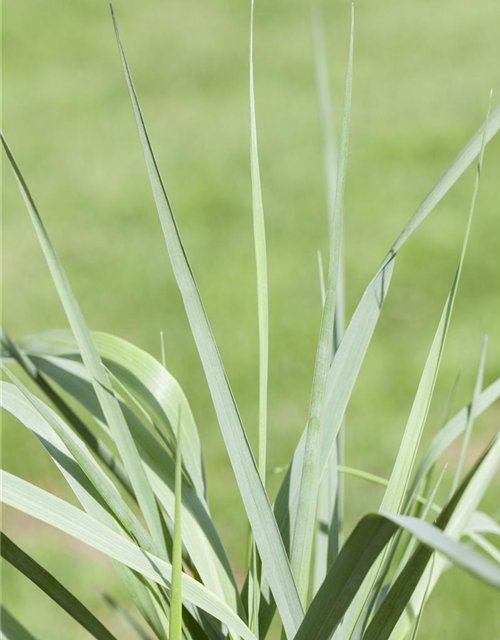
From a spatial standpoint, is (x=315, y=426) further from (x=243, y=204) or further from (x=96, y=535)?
(x=243, y=204)

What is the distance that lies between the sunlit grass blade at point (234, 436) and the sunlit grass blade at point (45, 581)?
0.28ft

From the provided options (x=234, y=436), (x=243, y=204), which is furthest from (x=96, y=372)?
→ (x=243, y=204)

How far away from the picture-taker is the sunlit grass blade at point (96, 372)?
354mm

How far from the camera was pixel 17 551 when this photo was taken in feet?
1.04

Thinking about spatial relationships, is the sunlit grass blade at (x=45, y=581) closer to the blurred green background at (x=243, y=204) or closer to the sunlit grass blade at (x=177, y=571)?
the sunlit grass blade at (x=177, y=571)

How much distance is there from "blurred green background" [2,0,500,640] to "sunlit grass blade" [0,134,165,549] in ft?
2.77

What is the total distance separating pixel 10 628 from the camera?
33 centimetres

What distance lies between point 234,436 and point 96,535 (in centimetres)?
7

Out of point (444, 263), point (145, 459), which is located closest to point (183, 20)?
point (444, 263)

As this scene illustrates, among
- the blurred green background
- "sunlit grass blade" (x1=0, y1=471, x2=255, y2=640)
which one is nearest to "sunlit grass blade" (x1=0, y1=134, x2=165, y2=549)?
"sunlit grass blade" (x1=0, y1=471, x2=255, y2=640)

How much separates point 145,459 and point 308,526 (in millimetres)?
114

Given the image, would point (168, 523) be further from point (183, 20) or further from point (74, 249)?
point (183, 20)

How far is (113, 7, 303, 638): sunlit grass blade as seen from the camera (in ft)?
1.06

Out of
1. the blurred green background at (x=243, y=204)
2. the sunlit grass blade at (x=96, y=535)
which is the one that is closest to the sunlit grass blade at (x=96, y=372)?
the sunlit grass blade at (x=96, y=535)
